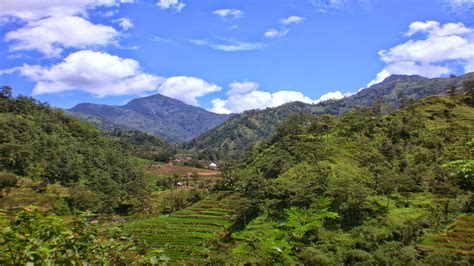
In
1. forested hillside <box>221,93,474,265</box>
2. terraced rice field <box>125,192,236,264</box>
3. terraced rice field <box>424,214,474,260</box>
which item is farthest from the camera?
terraced rice field <box>125,192,236,264</box>

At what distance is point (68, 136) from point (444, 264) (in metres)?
104

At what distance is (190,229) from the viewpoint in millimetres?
53531

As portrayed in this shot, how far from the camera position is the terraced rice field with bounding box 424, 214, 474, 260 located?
25602mm

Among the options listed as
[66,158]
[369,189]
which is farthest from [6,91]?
[369,189]

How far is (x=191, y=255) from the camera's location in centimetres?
4297

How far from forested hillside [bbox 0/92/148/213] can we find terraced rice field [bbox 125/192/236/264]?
19.4 meters

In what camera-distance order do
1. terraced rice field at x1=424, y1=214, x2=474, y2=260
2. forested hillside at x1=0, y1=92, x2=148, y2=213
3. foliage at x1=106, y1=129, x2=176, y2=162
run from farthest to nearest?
foliage at x1=106, y1=129, x2=176, y2=162 → forested hillside at x1=0, y1=92, x2=148, y2=213 → terraced rice field at x1=424, y1=214, x2=474, y2=260

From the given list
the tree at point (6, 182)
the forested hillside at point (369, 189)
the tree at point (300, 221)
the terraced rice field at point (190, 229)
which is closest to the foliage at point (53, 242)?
the forested hillside at point (369, 189)

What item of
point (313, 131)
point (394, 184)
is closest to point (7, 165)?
point (313, 131)

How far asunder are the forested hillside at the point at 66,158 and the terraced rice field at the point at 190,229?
763 inches

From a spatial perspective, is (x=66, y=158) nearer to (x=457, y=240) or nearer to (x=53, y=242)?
(x=457, y=240)

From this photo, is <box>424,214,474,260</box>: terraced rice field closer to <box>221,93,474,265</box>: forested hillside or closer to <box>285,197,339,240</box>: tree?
<box>221,93,474,265</box>: forested hillside

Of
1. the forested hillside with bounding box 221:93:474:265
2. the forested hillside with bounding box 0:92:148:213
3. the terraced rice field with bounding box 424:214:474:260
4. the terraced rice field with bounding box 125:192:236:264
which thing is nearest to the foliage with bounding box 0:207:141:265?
the forested hillside with bounding box 221:93:474:265

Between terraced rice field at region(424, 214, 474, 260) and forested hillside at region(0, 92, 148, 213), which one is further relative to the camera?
forested hillside at region(0, 92, 148, 213)
